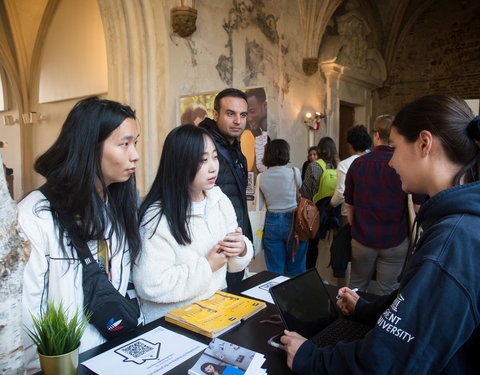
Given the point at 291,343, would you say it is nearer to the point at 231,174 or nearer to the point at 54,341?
the point at 54,341

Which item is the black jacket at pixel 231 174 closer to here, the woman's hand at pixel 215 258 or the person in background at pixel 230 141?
the person in background at pixel 230 141

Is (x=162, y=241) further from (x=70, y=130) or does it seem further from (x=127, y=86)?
(x=127, y=86)

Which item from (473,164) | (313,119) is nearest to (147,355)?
(473,164)

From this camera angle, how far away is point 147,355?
4.24 feet

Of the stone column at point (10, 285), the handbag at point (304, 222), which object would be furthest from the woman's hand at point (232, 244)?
the handbag at point (304, 222)

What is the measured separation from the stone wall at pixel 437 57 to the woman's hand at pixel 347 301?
10.8 meters

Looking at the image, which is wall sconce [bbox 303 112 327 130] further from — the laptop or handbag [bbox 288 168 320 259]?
the laptop

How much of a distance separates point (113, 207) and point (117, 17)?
4.62 m

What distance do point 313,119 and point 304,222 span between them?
199 inches

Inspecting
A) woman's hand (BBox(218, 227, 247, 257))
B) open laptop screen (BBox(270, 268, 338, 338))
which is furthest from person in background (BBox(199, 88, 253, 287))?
open laptop screen (BBox(270, 268, 338, 338))

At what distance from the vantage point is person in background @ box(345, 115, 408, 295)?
116 inches

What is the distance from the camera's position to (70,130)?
1.51 meters

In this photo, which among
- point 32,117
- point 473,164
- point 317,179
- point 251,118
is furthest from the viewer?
point 32,117

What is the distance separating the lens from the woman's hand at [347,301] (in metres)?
1.61
